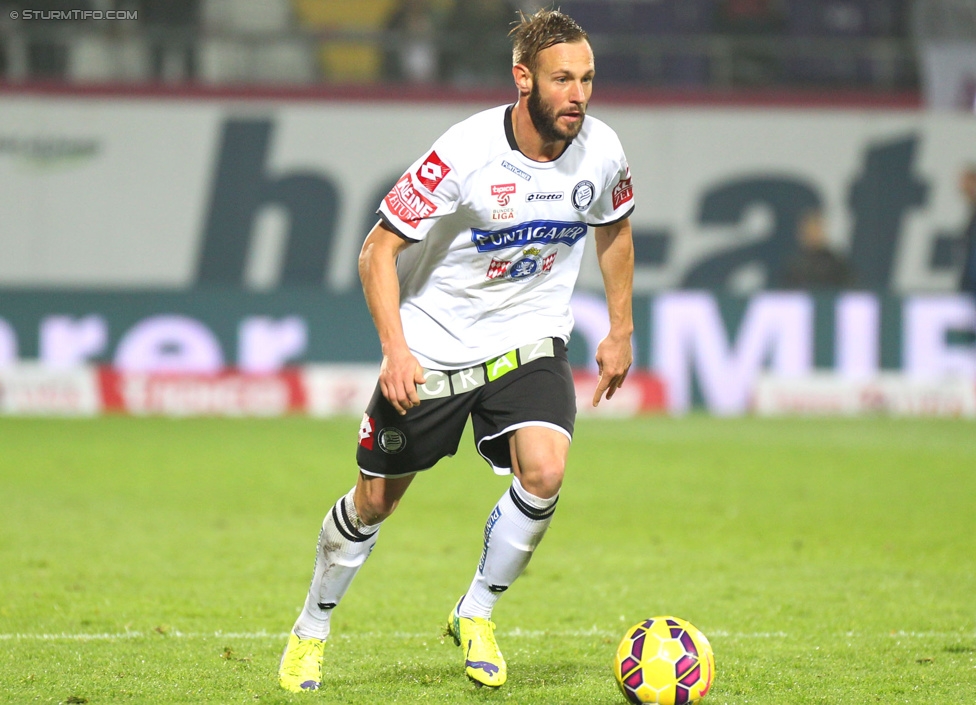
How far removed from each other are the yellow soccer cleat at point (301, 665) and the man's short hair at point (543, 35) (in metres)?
2.23

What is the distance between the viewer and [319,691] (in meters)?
4.72

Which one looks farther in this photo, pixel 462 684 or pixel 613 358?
pixel 613 358

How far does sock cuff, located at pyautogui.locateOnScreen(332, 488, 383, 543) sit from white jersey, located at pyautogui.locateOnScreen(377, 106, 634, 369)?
607 mm

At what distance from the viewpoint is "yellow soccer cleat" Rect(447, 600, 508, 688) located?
470cm

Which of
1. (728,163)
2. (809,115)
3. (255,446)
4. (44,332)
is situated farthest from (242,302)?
(809,115)

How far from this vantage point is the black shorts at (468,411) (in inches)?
189

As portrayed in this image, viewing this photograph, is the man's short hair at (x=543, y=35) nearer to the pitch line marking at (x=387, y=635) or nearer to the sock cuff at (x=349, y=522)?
the sock cuff at (x=349, y=522)

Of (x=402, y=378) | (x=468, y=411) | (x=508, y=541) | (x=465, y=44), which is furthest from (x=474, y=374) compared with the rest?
(x=465, y=44)

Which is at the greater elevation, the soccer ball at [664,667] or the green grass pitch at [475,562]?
the soccer ball at [664,667]

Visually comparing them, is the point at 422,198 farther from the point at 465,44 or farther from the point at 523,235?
the point at 465,44

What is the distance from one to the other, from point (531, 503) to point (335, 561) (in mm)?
786

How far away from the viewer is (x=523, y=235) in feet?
15.9

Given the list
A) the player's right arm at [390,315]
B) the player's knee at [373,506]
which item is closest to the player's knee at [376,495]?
the player's knee at [373,506]

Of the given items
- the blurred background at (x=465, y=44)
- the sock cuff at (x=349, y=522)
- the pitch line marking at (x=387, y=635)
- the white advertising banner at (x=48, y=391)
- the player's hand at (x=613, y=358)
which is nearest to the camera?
the sock cuff at (x=349, y=522)
